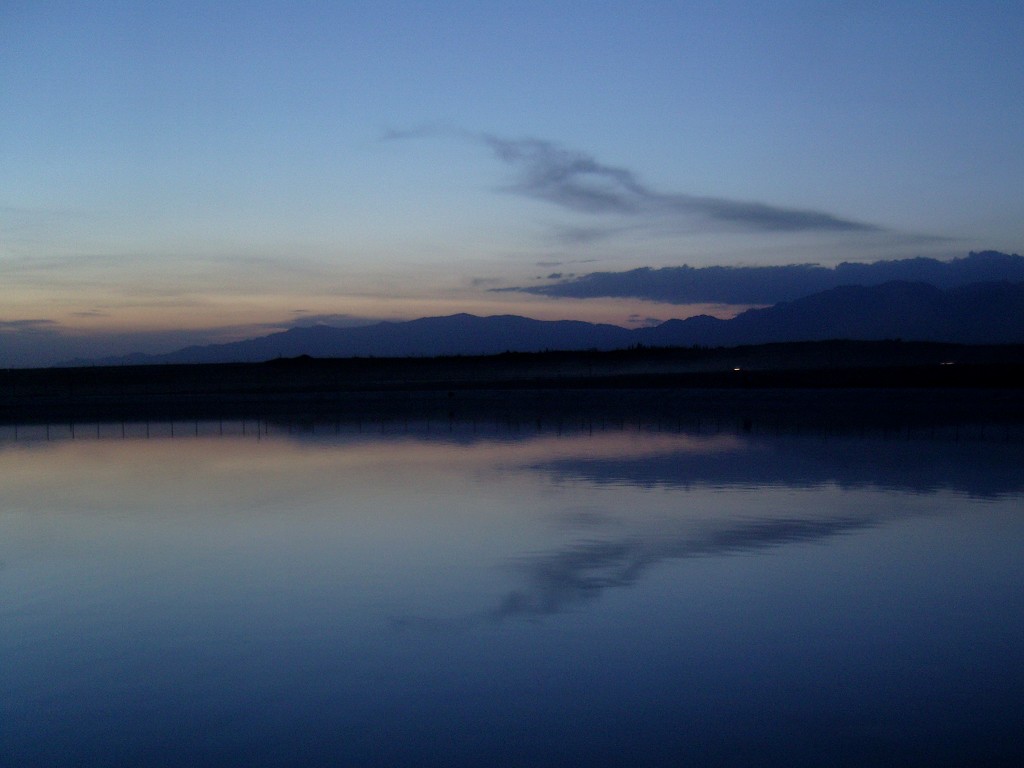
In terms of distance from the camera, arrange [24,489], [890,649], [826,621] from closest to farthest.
Answer: [890,649] → [826,621] → [24,489]

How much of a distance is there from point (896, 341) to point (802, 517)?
7507 centimetres

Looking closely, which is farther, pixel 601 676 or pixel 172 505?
pixel 172 505

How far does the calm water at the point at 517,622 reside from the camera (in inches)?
211

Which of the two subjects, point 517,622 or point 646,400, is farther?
point 646,400

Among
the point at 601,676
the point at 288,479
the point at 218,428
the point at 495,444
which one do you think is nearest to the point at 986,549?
the point at 601,676

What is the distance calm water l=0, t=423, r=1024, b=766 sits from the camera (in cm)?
535

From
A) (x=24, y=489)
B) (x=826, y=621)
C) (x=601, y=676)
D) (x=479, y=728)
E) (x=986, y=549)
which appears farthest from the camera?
(x=24, y=489)

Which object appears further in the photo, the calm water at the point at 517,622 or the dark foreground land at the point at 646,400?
the dark foreground land at the point at 646,400

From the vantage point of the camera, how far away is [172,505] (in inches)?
516

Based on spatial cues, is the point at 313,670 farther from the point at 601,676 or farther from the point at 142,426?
the point at 142,426

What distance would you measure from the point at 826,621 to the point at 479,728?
3334mm

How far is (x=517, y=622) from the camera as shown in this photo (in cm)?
738

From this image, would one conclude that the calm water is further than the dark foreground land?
No

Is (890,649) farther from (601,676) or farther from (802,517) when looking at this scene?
(802,517)
